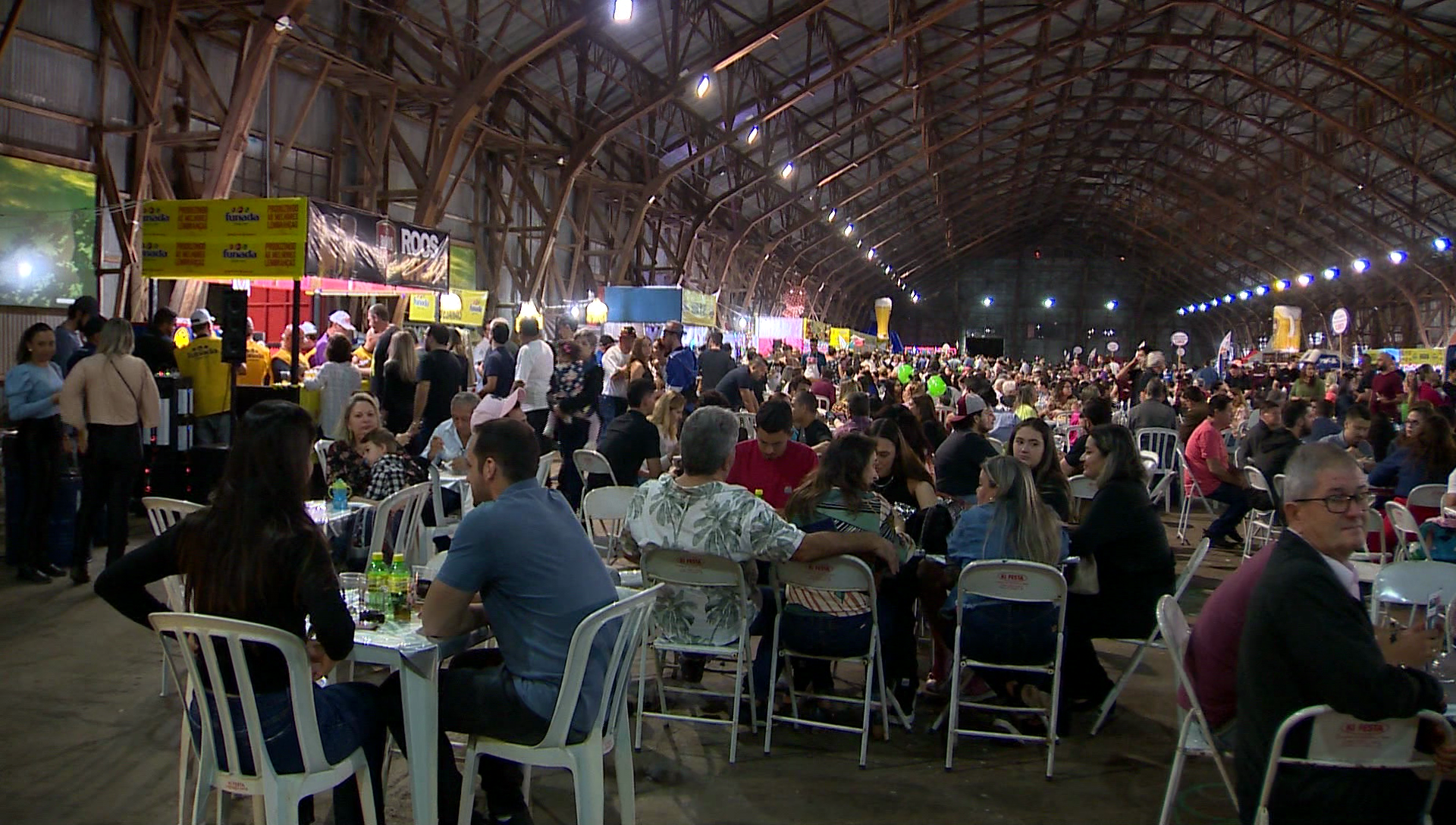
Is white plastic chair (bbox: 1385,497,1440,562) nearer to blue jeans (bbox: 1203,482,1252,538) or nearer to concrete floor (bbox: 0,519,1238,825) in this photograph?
concrete floor (bbox: 0,519,1238,825)

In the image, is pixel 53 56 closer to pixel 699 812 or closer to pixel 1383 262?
pixel 699 812

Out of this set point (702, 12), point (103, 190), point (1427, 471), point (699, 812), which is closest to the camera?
point (699, 812)

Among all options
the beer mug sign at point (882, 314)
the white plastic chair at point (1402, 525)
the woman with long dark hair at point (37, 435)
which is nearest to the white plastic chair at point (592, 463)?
the woman with long dark hair at point (37, 435)

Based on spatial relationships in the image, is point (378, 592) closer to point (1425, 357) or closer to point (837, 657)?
point (837, 657)

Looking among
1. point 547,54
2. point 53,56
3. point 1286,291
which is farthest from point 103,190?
point 1286,291

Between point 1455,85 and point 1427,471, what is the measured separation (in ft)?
49.2

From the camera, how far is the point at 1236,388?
1752 cm

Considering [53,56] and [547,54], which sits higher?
[547,54]

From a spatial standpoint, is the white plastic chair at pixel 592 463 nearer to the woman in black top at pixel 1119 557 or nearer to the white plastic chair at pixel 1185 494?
the woman in black top at pixel 1119 557

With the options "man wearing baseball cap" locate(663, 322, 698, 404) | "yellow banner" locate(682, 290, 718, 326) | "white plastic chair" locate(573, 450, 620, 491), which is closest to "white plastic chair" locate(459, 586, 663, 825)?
"white plastic chair" locate(573, 450, 620, 491)

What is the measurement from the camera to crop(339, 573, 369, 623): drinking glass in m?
3.09

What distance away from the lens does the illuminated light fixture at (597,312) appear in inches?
619

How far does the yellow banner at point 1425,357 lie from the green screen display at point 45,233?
23.0m

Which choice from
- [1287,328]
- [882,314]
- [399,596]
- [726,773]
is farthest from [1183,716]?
[1287,328]
